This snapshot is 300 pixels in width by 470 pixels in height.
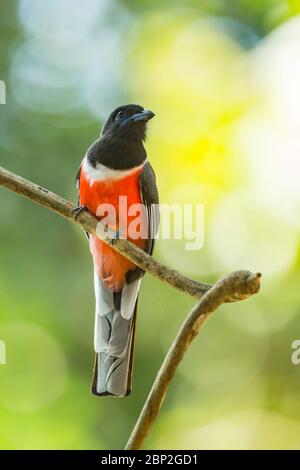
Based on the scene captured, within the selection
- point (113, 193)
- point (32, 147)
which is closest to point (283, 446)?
point (113, 193)

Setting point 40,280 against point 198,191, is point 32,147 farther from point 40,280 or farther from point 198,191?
point 198,191

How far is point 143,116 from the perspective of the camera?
2920 mm

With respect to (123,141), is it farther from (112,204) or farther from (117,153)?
(112,204)

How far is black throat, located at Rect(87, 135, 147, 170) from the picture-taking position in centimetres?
288

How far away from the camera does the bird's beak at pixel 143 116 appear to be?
9.53ft

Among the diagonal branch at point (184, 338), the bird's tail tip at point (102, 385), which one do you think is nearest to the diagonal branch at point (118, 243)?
the diagonal branch at point (184, 338)

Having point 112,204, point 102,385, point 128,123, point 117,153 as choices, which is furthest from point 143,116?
point 102,385

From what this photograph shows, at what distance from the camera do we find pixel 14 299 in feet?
12.1

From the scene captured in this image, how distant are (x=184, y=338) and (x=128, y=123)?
149cm

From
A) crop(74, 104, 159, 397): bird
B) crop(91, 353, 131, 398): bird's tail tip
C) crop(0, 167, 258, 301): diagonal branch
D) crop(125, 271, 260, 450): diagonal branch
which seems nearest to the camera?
crop(125, 271, 260, 450): diagonal branch

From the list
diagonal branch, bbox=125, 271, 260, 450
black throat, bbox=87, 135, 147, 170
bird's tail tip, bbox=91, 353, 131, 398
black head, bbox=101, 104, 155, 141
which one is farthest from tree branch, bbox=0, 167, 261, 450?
black head, bbox=101, 104, 155, 141

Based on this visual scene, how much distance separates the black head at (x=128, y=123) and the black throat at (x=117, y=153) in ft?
0.05

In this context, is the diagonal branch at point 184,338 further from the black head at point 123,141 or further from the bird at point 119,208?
the black head at point 123,141

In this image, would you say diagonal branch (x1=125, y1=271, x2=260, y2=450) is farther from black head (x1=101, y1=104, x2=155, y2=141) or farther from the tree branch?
black head (x1=101, y1=104, x2=155, y2=141)
